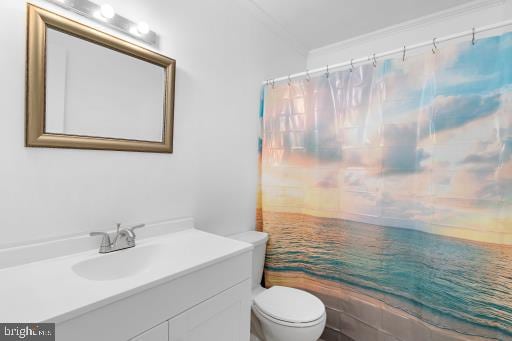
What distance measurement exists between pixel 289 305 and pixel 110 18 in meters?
1.80

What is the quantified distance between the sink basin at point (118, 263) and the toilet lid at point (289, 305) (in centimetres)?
72

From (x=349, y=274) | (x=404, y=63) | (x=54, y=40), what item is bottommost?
(x=349, y=274)

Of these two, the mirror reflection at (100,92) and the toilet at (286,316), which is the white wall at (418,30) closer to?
the mirror reflection at (100,92)

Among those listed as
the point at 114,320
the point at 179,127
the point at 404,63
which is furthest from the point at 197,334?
the point at 404,63

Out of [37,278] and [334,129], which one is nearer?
[37,278]

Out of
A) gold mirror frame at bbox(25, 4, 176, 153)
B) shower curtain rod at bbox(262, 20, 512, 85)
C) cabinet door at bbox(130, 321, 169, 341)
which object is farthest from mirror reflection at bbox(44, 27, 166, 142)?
shower curtain rod at bbox(262, 20, 512, 85)

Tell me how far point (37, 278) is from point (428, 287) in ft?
6.00

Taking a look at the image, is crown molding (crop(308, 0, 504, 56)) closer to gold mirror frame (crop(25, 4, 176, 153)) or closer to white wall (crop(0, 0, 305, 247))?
white wall (crop(0, 0, 305, 247))

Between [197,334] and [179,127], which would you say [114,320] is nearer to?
[197,334]

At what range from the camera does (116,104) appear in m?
1.31

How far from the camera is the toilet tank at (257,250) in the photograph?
1866 mm

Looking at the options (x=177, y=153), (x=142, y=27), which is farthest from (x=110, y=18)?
(x=177, y=153)

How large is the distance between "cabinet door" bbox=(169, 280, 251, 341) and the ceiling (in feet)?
6.30

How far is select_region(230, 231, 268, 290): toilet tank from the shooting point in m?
1.87
